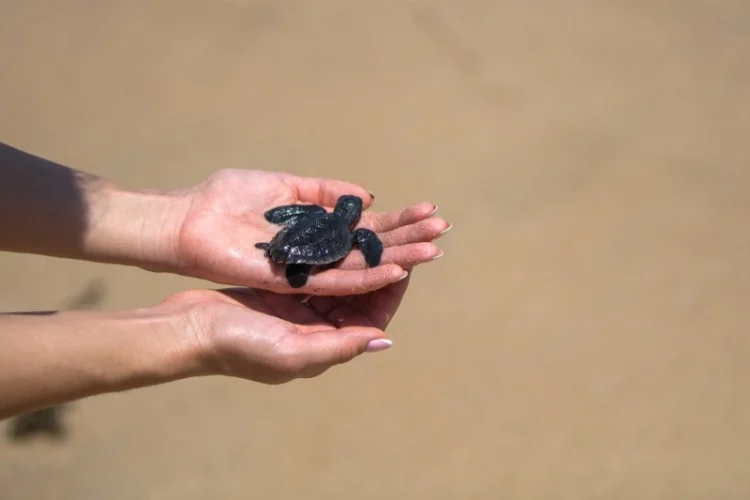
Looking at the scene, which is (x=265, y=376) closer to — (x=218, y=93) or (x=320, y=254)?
(x=320, y=254)

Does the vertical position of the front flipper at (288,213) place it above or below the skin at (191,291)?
above

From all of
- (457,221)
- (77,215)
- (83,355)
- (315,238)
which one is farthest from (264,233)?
(457,221)

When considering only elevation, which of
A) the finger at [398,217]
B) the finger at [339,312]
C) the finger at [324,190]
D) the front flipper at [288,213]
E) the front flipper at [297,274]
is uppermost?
the finger at [324,190]

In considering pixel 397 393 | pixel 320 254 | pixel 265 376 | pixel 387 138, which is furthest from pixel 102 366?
pixel 387 138

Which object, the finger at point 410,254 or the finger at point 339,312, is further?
the finger at point 339,312

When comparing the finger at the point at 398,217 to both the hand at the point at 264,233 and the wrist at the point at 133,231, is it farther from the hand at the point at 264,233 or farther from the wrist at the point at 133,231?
the wrist at the point at 133,231

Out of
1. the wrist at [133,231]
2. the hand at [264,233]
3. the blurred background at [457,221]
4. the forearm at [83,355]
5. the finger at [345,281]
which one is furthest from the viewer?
the blurred background at [457,221]

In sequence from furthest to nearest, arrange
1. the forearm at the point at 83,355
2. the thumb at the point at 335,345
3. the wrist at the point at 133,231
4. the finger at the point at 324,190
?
the finger at the point at 324,190 → the wrist at the point at 133,231 → the thumb at the point at 335,345 → the forearm at the point at 83,355

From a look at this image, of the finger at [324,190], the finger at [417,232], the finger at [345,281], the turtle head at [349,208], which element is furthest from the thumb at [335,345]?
the finger at [324,190]
